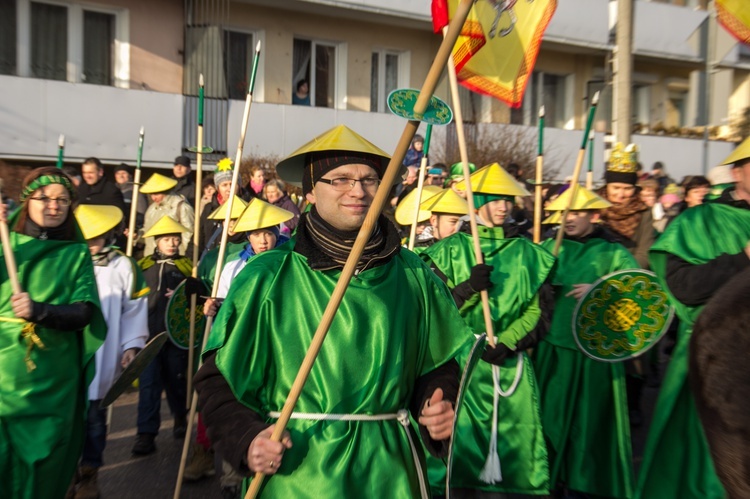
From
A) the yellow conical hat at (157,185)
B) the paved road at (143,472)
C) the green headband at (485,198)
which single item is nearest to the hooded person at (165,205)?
the yellow conical hat at (157,185)

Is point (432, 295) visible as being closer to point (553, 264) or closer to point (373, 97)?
point (553, 264)

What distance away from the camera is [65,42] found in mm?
16047

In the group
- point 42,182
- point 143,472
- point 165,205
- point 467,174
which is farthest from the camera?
point 165,205

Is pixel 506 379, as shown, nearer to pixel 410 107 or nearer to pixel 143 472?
pixel 143 472

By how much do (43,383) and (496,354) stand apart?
8.64ft

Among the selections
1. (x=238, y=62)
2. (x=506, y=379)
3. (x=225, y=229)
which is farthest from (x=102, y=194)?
(x=238, y=62)

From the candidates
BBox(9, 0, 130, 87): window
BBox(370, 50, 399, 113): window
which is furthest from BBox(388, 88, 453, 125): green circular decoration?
BBox(370, 50, 399, 113): window

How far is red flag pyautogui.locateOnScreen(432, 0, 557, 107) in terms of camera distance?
4.95 metres

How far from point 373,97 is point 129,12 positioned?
218 inches

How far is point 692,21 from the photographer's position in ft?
77.1

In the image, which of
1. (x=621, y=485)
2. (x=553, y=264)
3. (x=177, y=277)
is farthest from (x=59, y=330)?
(x=621, y=485)

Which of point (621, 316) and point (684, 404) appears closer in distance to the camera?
point (684, 404)

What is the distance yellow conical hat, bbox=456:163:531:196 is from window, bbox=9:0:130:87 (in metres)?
11.7

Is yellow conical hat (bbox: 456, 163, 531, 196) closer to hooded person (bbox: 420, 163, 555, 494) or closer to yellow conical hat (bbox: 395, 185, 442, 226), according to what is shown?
hooded person (bbox: 420, 163, 555, 494)
